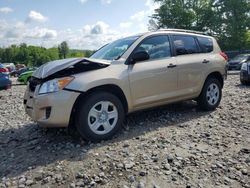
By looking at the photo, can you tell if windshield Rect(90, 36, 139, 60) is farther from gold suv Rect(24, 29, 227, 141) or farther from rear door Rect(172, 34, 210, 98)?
rear door Rect(172, 34, 210, 98)

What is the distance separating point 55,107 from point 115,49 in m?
1.80

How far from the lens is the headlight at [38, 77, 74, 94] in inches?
195

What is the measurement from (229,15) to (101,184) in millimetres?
43056

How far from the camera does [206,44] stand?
290 inches

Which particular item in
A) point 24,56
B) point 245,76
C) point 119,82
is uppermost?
point 24,56

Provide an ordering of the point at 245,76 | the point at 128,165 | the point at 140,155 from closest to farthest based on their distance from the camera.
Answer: the point at 128,165, the point at 140,155, the point at 245,76

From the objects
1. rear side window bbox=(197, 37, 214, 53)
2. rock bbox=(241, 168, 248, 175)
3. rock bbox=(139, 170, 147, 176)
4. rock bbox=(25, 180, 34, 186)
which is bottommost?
rock bbox=(241, 168, 248, 175)

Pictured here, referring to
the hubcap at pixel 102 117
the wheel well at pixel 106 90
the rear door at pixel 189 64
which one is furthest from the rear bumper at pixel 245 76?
the hubcap at pixel 102 117

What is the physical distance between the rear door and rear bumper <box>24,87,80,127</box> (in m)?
2.42

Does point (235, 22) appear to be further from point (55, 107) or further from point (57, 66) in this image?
point (55, 107)

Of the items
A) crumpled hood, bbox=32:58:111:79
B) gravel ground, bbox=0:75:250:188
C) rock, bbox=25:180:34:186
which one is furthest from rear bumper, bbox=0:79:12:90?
rock, bbox=25:180:34:186

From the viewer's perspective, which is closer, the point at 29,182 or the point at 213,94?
the point at 29,182

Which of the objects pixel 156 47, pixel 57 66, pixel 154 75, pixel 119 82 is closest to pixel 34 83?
pixel 57 66

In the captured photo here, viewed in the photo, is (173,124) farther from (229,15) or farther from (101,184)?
(229,15)
